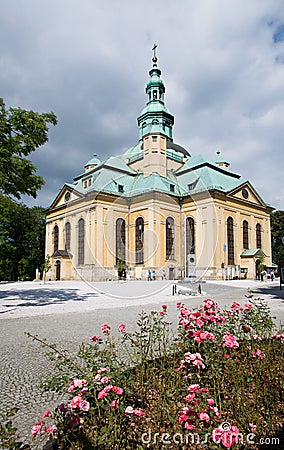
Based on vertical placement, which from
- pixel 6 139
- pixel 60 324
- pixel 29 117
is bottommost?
pixel 60 324

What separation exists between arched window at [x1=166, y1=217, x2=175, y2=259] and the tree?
79.0 ft

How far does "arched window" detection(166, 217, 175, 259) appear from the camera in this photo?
3638 cm

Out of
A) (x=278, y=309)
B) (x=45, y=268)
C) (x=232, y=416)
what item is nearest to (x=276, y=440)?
(x=232, y=416)

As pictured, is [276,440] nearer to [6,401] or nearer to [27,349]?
[6,401]

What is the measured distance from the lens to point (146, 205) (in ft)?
122

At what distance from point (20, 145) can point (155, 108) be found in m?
40.1

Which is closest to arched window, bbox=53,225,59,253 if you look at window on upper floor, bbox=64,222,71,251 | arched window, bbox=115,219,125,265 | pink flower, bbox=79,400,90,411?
window on upper floor, bbox=64,222,71,251

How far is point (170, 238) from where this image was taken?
124 ft

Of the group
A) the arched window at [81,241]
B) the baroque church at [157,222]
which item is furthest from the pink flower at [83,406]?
the arched window at [81,241]

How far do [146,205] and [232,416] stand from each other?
34386mm

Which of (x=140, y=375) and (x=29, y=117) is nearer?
(x=140, y=375)

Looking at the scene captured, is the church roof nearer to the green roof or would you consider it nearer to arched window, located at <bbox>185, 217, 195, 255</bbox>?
arched window, located at <bbox>185, 217, 195, 255</bbox>

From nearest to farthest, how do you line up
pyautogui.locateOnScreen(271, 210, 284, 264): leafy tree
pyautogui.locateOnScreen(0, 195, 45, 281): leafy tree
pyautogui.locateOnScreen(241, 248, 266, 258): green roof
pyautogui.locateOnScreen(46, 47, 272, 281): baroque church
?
1. pyautogui.locateOnScreen(46, 47, 272, 281): baroque church
2. pyautogui.locateOnScreen(241, 248, 266, 258): green roof
3. pyautogui.locateOnScreen(0, 195, 45, 281): leafy tree
4. pyautogui.locateOnScreen(271, 210, 284, 264): leafy tree

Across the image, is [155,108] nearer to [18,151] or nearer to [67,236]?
[67,236]
